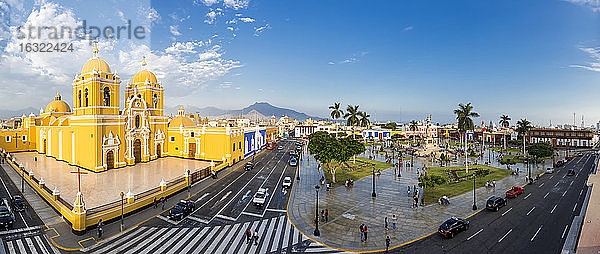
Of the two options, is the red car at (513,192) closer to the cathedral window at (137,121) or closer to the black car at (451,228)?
the black car at (451,228)

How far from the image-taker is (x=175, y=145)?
2055 inches

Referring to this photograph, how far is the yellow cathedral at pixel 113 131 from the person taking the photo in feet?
129

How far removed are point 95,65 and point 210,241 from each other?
35.9 m

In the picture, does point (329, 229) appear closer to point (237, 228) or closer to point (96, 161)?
point (237, 228)

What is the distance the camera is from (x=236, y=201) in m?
28.1

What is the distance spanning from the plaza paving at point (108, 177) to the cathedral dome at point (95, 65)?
1481 centimetres

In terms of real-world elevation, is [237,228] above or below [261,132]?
below

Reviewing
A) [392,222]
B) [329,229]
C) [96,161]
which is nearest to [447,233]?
[392,222]

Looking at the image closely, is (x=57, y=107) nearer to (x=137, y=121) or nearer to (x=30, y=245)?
(x=137, y=121)

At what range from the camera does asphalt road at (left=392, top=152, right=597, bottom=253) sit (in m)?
18.5

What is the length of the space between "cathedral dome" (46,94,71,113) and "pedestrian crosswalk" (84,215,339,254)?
184 feet

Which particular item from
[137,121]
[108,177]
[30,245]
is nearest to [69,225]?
[30,245]

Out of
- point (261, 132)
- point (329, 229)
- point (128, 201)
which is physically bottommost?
point (329, 229)

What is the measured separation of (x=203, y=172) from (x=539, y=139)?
112 m
